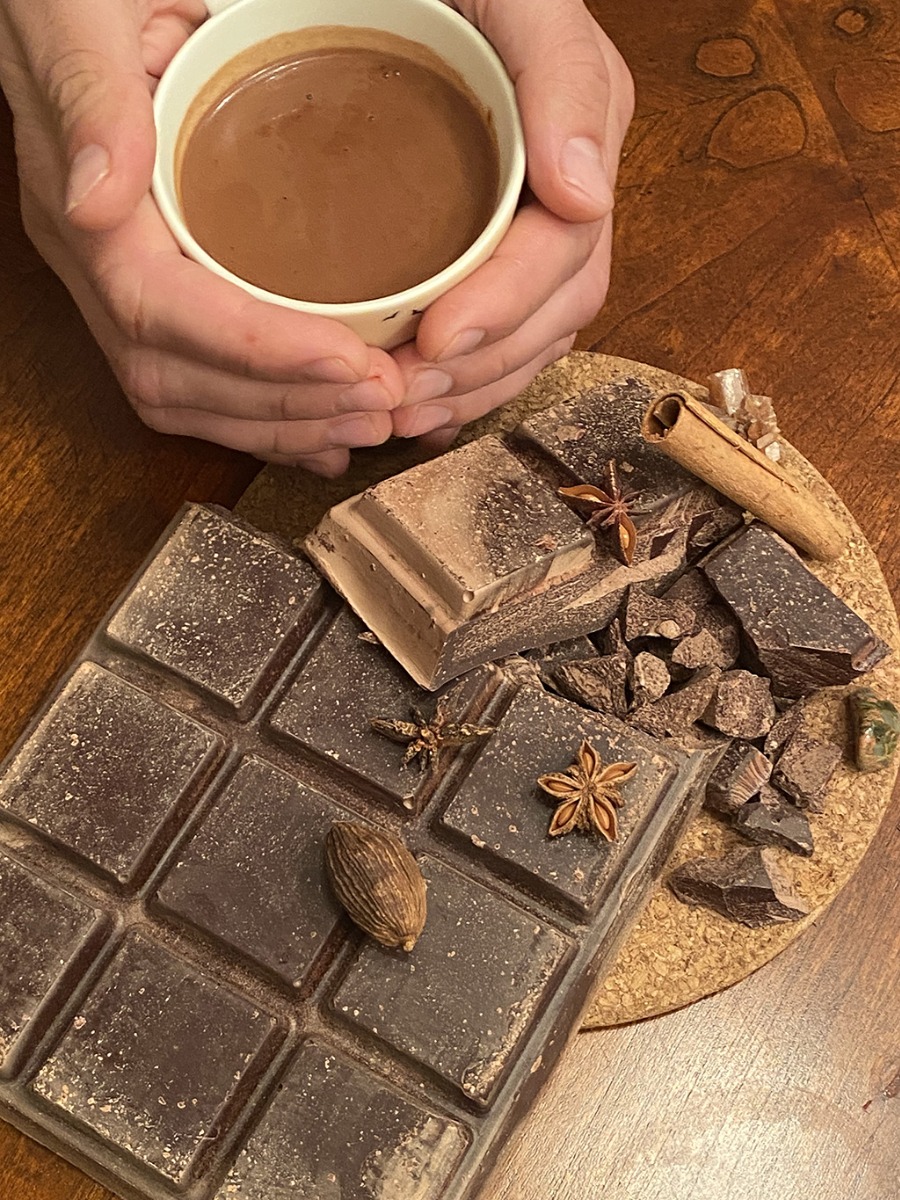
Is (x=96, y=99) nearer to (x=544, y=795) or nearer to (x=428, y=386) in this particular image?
(x=428, y=386)

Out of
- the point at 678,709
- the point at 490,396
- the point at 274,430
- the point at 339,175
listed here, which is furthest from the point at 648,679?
the point at 339,175

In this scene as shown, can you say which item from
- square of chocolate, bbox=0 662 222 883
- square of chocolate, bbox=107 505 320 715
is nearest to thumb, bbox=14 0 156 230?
square of chocolate, bbox=107 505 320 715

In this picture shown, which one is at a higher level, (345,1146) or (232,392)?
(232,392)

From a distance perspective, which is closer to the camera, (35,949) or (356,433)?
(35,949)

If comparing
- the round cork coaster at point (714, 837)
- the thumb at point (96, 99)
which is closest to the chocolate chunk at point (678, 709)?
the round cork coaster at point (714, 837)

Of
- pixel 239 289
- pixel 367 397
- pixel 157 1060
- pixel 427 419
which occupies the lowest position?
pixel 157 1060

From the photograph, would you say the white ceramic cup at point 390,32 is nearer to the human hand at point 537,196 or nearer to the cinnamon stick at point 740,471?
the human hand at point 537,196
